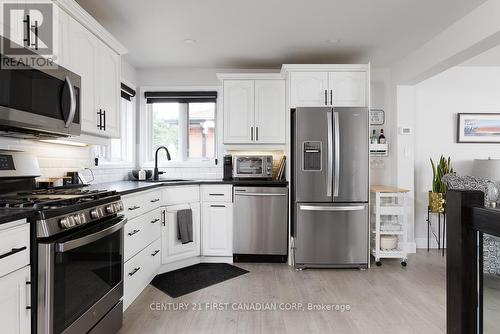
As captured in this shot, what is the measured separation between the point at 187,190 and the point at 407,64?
3.10 meters

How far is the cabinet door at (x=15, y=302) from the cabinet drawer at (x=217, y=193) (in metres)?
2.21

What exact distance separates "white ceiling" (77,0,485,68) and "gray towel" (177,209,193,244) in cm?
189

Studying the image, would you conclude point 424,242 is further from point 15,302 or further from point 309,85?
point 15,302

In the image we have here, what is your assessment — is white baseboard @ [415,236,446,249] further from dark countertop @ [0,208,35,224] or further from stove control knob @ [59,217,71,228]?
dark countertop @ [0,208,35,224]

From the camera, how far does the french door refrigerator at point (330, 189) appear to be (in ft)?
10.6

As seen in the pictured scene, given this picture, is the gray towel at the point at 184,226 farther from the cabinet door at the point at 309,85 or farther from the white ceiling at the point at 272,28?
the white ceiling at the point at 272,28

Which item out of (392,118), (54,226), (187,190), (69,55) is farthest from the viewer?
(392,118)

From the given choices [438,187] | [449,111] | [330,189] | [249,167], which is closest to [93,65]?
[249,167]

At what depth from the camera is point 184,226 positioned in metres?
3.20

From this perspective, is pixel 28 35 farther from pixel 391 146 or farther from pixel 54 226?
pixel 391 146

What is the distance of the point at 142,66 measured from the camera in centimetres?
402

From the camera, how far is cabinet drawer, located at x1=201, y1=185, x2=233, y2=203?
344 centimetres

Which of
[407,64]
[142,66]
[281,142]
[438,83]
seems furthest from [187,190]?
[438,83]

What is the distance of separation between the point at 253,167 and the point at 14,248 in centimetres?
277
